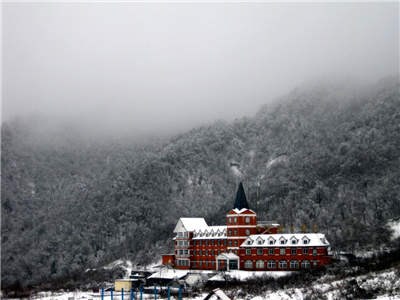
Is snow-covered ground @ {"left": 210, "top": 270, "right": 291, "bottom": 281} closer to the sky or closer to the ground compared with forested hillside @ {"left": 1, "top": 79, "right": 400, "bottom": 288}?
Answer: closer to the ground

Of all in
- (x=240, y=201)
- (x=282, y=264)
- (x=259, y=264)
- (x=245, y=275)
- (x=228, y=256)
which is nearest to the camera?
(x=245, y=275)

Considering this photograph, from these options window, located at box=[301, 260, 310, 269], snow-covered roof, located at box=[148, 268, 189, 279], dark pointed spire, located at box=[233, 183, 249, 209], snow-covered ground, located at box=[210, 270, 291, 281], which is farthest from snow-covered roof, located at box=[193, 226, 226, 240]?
window, located at box=[301, 260, 310, 269]

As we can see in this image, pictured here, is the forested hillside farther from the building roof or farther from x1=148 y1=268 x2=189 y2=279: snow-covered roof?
x1=148 y1=268 x2=189 y2=279: snow-covered roof

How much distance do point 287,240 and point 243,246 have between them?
890cm

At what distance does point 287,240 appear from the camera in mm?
96438

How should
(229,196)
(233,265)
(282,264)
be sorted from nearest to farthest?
1. (282,264)
2. (233,265)
3. (229,196)

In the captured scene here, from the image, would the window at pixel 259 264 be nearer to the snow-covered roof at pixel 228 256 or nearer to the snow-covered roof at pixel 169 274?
the snow-covered roof at pixel 228 256

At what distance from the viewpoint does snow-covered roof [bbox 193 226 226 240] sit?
10800 cm

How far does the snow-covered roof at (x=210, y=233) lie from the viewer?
10800 centimetres

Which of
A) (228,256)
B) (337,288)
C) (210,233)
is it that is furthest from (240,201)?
(337,288)

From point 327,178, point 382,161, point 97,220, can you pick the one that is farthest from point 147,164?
point 382,161

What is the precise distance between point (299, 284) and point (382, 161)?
7873 centimetres

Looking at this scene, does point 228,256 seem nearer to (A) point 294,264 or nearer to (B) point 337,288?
(A) point 294,264

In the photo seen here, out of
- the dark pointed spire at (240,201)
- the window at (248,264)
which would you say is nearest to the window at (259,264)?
the window at (248,264)
